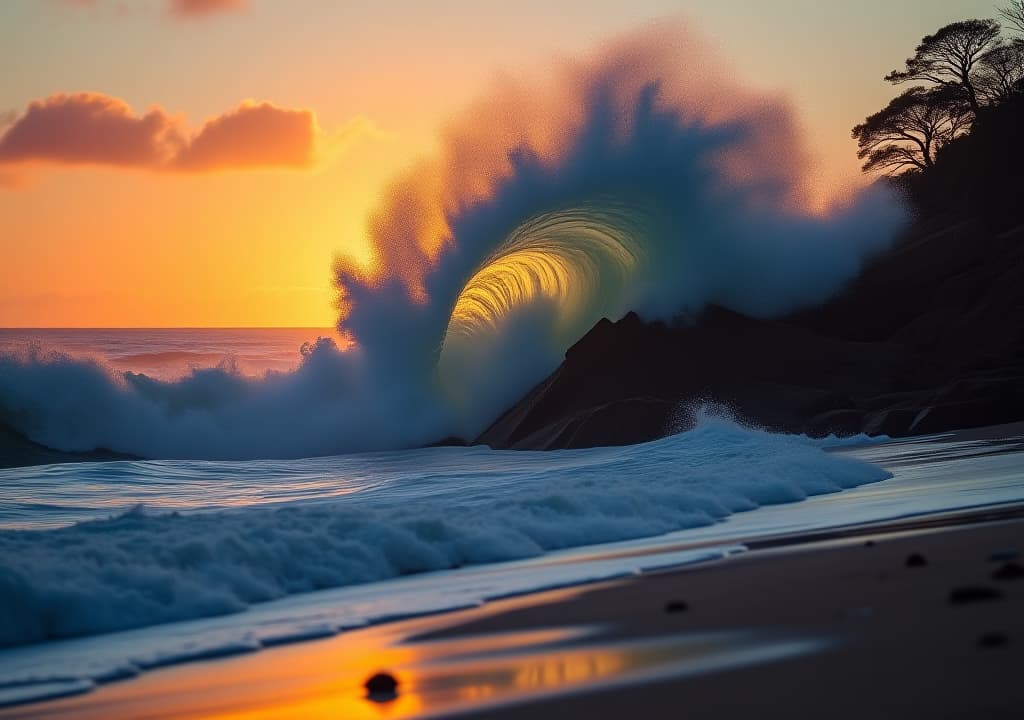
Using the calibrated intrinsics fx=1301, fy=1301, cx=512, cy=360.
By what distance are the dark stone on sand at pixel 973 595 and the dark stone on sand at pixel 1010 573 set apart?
0.99ft

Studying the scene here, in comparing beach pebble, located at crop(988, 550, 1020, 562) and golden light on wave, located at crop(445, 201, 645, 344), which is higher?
golden light on wave, located at crop(445, 201, 645, 344)

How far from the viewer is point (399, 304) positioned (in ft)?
89.7

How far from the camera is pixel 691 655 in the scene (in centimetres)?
520

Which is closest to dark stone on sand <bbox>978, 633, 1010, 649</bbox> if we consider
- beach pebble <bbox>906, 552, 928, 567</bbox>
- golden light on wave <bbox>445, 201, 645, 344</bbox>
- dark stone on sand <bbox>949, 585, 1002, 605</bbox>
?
dark stone on sand <bbox>949, 585, 1002, 605</bbox>

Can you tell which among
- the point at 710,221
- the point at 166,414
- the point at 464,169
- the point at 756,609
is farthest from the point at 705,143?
the point at 756,609

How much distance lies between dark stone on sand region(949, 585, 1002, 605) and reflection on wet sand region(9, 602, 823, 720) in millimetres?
836

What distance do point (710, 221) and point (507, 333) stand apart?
17.1 feet

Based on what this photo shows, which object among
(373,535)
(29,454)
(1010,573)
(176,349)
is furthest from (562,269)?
(176,349)

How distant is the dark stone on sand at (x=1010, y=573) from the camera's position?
5.95 meters

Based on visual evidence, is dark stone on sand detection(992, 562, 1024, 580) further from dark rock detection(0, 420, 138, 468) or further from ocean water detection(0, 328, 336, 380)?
ocean water detection(0, 328, 336, 380)

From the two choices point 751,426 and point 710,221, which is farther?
point 710,221

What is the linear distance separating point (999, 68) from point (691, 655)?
46.7 m

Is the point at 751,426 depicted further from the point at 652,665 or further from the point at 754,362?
the point at 652,665

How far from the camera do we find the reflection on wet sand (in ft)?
16.2
